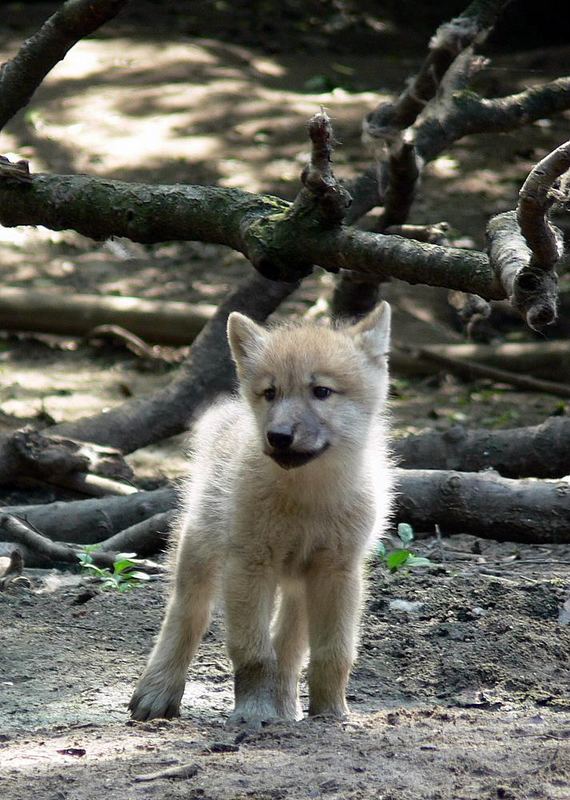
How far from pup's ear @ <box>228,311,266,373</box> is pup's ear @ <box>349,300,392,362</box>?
15.9 inches

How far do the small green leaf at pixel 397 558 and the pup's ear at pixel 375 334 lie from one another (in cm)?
128

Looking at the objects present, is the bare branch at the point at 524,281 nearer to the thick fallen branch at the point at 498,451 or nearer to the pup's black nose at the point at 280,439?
the pup's black nose at the point at 280,439

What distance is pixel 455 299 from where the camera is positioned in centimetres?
508

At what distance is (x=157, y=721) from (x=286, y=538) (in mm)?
827

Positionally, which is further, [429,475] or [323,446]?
[429,475]

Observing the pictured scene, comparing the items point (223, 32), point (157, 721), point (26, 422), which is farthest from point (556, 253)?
point (223, 32)

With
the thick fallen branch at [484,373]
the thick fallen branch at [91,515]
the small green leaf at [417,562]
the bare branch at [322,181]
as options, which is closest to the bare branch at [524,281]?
the bare branch at [322,181]

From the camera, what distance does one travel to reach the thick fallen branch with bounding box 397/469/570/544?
20.4ft

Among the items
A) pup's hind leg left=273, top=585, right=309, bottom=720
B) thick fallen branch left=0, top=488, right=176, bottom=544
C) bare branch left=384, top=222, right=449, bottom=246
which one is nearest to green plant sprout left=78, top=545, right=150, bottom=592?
thick fallen branch left=0, top=488, right=176, bottom=544

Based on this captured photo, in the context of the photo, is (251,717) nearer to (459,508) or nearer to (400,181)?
(459,508)

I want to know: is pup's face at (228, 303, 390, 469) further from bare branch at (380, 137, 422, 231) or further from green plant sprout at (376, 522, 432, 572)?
bare branch at (380, 137, 422, 231)

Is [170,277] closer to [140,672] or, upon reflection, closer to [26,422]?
[26,422]

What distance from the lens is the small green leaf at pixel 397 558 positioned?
232 inches

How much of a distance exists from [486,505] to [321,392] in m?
1.97
